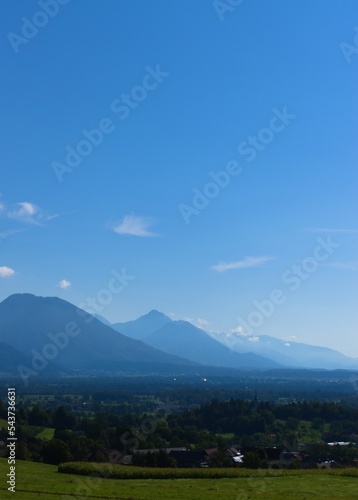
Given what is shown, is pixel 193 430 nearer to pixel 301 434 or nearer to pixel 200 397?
pixel 301 434

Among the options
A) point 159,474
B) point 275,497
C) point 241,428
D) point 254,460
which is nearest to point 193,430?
point 241,428

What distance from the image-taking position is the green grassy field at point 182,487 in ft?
77.2

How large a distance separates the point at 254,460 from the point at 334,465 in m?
10.2

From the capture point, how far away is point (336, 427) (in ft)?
304

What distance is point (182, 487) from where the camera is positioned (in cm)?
2698

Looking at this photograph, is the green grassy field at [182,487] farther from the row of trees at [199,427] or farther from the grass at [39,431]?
the grass at [39,431]

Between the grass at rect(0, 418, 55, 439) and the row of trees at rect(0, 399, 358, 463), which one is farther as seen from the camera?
the grass at rect(0, 418, 55, 439)

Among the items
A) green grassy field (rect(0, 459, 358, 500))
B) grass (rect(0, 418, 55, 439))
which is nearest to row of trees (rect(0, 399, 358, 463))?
grass (rect(0, 418, 55, 439))

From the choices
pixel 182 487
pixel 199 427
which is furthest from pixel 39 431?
pixel 182 487

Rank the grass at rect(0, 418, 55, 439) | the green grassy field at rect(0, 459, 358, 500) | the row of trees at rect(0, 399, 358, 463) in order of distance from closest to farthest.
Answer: the green grassy field at rect(0, 459, 358, 500), the row of trees at rect(0, 399, 358, 463), the grass at rect(0, 418, 55, 439)

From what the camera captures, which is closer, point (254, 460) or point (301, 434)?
point (254, 460)

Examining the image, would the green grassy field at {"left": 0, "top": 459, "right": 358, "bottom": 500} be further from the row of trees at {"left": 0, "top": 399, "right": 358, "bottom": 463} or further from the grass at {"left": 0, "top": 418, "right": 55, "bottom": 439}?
the grass at {"left": 0, "top": 418, "right": 55, "bottom": 439}

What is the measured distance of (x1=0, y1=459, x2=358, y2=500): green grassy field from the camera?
23.5 m

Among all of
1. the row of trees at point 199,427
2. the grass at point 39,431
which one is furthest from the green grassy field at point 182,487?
the grass at point 39,431
